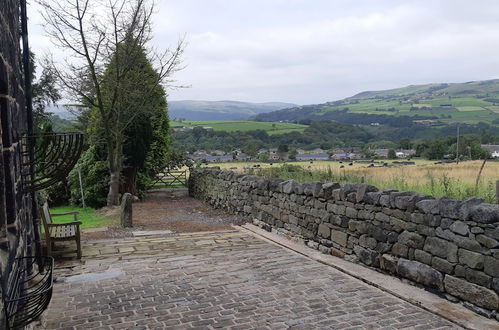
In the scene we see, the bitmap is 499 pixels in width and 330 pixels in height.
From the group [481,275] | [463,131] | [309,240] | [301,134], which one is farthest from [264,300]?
[463,131]

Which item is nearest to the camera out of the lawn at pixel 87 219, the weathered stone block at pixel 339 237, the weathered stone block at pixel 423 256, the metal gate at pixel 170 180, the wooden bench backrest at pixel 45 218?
the weathered stone block at pixel 423 256

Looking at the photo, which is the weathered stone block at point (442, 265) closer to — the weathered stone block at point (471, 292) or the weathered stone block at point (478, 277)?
the weathered stone block at point (471, 292)

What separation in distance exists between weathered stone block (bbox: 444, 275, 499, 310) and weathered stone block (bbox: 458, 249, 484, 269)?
223mm

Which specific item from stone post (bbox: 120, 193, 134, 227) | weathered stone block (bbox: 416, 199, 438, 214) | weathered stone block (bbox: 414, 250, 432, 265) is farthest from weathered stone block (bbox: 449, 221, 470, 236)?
stone post (bbox: 120, 193, 134, 227)

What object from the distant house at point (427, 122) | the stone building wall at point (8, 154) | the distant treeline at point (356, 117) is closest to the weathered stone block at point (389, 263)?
the stone building wall at point (8, 154)

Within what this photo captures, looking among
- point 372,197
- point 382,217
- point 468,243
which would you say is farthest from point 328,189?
point 468,243

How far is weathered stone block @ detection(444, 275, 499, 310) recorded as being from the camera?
14.4ft

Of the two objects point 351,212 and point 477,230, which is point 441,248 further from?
point 351,212

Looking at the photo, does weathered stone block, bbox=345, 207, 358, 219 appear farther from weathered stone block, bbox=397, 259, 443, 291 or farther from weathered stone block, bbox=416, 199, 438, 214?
weathered stone block, bbox=416, 199, 438, 214

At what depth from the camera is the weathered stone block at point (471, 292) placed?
4387mm

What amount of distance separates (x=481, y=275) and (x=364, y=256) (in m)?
2.07

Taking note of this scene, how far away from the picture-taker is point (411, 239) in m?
5.51

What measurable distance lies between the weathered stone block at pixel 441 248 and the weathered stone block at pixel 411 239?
0.09 m

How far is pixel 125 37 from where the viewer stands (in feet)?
48.4
